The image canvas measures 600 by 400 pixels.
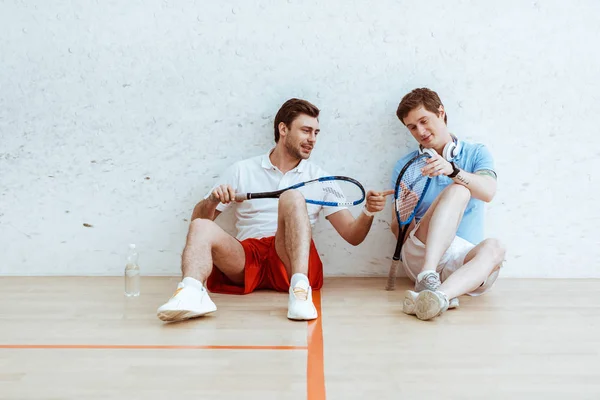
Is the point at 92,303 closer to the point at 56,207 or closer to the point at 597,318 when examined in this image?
the point at 56,207

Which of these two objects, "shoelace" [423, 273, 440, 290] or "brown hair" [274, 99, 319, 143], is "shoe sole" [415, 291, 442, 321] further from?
"brown hair" [274, 99, 319, 143]

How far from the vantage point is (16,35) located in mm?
3172

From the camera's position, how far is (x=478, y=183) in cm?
268

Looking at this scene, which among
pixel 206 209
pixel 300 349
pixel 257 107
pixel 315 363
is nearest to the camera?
pixel 315 363

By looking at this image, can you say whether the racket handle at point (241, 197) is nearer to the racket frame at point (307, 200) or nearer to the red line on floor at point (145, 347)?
the racket frame at point (307, 200)

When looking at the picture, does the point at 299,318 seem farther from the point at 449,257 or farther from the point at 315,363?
the point at 449,257

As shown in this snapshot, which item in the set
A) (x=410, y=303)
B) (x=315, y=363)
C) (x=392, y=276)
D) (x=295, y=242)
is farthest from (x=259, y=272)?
(x=315, y=363)

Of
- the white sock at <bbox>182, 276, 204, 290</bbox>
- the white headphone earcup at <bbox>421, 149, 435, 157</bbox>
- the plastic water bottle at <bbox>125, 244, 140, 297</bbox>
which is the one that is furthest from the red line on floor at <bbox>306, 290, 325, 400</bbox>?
the plastic water bottle at <bbox>125, 244, 140, 297</bbox>

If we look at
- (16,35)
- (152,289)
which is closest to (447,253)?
(152,289)

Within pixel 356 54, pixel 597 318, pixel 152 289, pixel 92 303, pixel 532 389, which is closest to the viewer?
pixel 532 389

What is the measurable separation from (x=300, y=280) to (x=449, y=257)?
0.70m

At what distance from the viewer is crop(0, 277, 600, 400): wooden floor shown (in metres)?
1.67

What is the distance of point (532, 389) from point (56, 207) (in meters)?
2.45

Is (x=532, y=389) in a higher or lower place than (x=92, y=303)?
higher
